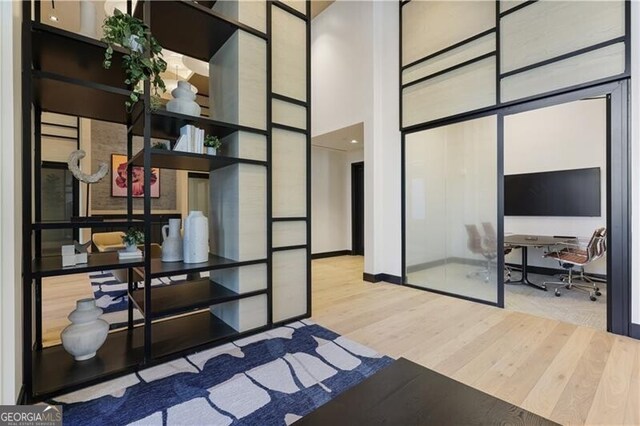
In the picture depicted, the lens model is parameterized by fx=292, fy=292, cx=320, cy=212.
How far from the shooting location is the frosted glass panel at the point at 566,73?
2.49 meters

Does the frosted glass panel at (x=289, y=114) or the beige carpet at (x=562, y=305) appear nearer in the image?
the frosted glass panel at (x=289, y=114)

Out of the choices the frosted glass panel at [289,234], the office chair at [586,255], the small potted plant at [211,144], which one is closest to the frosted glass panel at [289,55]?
the small potted plant at [211,144]

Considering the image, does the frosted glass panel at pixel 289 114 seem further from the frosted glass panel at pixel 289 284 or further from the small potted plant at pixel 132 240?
the small potted plant at pixel 132 240

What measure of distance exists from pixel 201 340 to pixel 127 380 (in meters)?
0.52

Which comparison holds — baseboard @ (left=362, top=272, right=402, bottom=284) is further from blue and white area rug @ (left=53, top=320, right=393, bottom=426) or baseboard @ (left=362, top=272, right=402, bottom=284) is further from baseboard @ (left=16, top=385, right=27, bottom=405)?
baseboard @ (left=16, top=385, right=27, bottom=405)

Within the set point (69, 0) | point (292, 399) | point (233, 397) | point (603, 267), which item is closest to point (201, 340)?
point (233, 397)

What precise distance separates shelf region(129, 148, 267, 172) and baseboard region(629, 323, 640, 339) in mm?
3373

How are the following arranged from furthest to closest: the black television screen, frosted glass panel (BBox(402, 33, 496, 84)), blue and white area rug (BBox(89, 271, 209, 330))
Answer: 1. the black television screen
2. frosted glass panel (BBox(402, 33, 496, 84))
3. blue and white area rug (BBox(89, 271, 209, 330))

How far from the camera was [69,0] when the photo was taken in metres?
3.85

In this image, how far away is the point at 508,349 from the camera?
227 centimetres

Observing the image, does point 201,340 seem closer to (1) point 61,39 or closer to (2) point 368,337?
(2) point 368,337

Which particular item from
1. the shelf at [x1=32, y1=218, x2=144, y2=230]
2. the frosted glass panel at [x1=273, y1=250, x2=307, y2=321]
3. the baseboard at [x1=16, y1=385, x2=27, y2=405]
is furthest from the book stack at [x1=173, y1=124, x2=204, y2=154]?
the baseboard at [x1=16, y1=385, x2=27, y2=405]

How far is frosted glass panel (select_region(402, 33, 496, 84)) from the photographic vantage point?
329 centimetres

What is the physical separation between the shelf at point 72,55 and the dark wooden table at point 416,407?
2.35 meters
